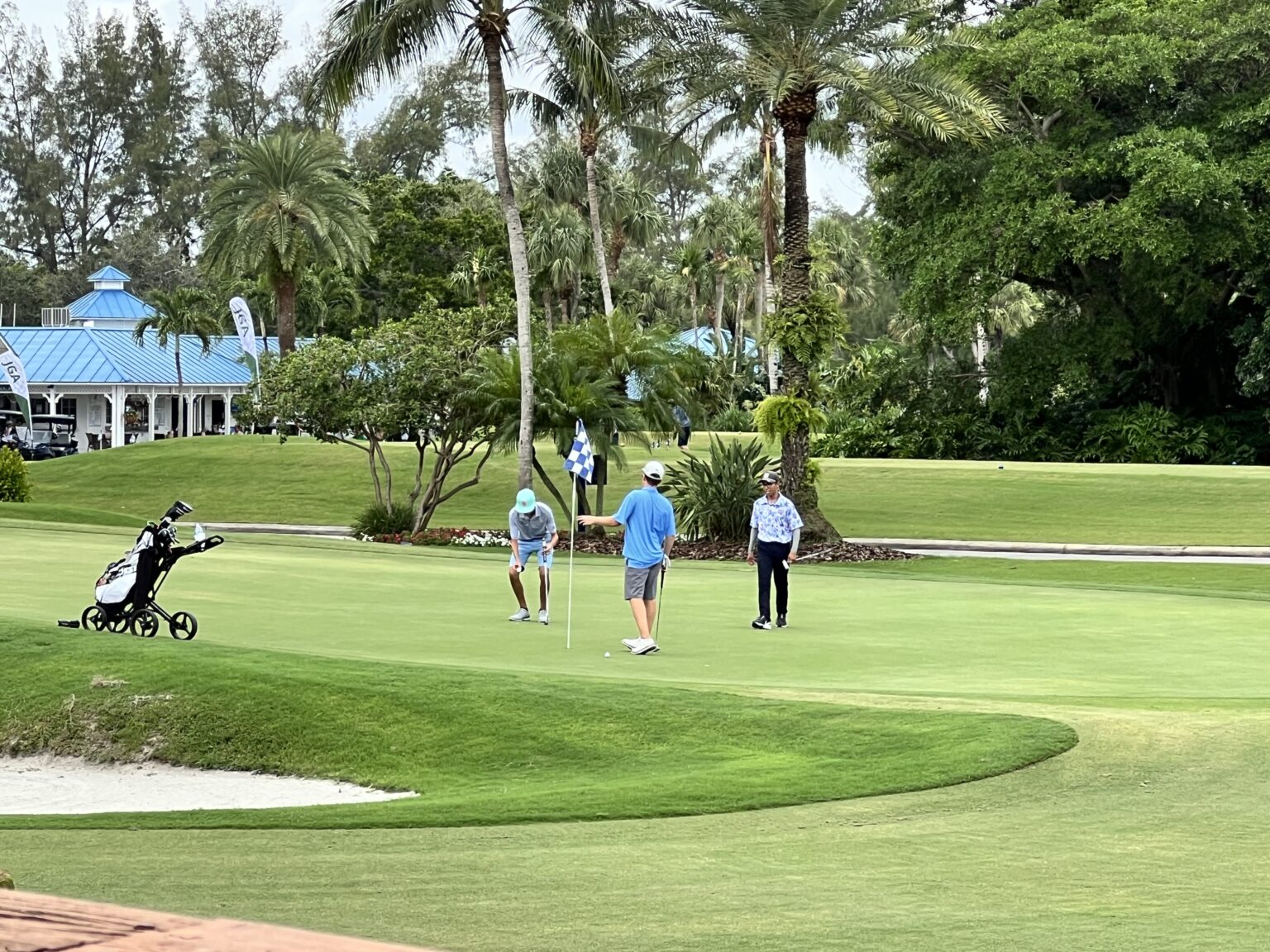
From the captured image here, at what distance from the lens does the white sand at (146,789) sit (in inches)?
428

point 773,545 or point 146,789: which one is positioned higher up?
point 773,545

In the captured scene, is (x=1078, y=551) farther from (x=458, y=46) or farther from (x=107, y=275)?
(x=107, y=275)

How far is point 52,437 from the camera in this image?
244ft

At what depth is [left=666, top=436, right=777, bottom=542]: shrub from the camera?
36.2 m

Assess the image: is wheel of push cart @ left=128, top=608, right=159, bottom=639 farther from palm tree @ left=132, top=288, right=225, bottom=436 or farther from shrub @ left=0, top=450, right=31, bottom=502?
palm tree @ left=132, top=288, right=225, bottom=436

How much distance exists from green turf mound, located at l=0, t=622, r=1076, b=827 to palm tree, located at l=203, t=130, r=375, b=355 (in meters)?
49.0

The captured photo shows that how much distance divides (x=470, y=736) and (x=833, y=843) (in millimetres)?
4029

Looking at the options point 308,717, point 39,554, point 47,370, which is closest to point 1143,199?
point 39,554

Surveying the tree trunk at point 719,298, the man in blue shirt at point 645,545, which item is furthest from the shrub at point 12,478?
the tree trunk at point 719,298

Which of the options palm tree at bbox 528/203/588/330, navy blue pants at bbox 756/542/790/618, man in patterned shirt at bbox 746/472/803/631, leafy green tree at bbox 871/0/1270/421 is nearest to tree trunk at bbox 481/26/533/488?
leafy green tree at bbox 871/0/1270/421

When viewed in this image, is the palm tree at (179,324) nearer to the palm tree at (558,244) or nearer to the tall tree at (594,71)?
the palm tree at (558,244)

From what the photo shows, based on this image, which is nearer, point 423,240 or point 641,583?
point 641,583

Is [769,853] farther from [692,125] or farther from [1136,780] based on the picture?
[692,125]

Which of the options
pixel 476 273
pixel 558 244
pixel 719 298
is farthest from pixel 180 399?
pixel 719 298
